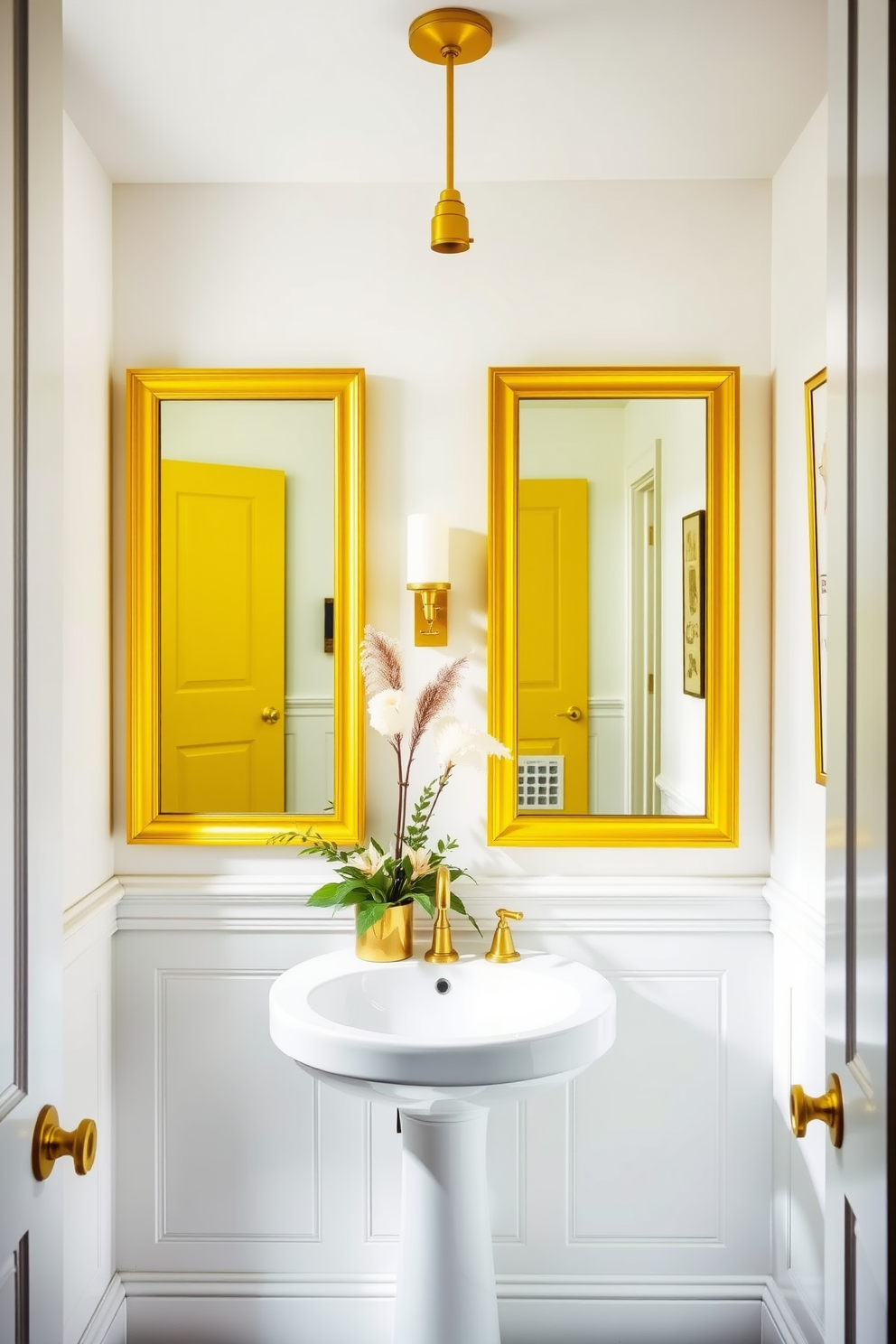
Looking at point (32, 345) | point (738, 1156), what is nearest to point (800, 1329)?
point (738, 1156)

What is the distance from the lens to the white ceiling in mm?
1569

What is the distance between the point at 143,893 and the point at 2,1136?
1.33 metres

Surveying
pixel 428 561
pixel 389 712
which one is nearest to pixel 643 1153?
pixel 389 712

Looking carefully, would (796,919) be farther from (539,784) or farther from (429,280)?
(429,280)

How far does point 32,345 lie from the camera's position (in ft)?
3.00

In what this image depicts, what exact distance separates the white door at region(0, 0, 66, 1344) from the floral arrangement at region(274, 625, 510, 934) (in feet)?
3.30

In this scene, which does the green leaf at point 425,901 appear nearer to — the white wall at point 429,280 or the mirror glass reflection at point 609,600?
the mirror glass reflection at point 609,600

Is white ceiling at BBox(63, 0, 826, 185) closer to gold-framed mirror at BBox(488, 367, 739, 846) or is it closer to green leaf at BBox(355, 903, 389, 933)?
gold-framed mirror at BBox(488, 367, 739, 846)

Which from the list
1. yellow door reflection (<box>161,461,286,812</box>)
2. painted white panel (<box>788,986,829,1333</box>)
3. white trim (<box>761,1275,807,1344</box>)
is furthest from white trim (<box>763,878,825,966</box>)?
yellow door reflection (<box>161,461,286,812</box>)

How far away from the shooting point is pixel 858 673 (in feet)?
2.83

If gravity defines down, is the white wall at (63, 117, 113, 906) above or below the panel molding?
above

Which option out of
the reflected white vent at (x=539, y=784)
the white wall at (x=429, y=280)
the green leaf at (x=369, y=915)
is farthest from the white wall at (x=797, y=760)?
the green leaf at (x=369, y=915)

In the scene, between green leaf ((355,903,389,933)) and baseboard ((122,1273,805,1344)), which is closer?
green leaf ((355,903,389,933))

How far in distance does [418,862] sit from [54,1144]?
3.78 ft
